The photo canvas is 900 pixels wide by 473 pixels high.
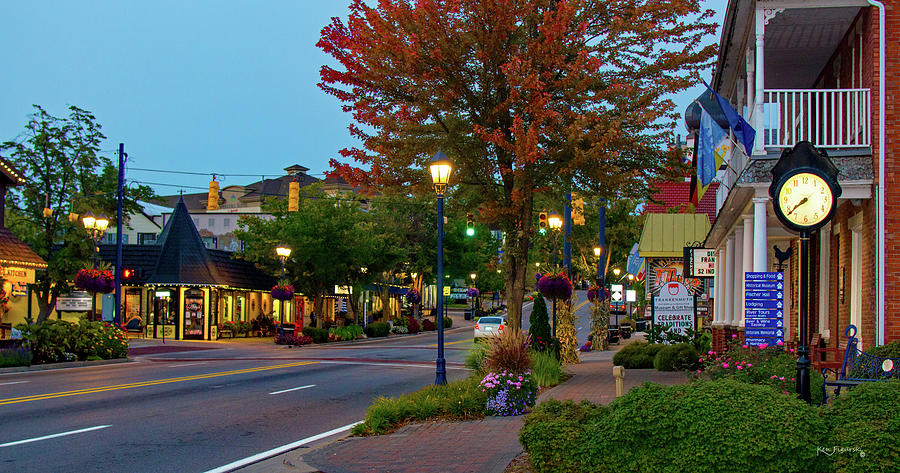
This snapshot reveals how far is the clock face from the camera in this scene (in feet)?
26.2

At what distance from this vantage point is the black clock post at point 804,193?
7.93 metres

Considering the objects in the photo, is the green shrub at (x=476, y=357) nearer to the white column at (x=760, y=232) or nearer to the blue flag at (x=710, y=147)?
the blue flag at (x=710, y=147)

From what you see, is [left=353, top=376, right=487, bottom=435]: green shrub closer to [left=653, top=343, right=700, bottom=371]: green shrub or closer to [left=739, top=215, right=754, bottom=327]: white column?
[left=739, top=215, right=754, bottom=327]: white column

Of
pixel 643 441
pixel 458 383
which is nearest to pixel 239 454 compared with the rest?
pixel 458 383

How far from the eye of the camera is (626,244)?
177 ft

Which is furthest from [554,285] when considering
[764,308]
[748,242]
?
[764,308]

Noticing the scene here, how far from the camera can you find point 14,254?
105ft

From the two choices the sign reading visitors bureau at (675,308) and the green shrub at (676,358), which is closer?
the green shrub at (676,358)

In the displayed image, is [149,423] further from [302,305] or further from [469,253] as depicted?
[469,253]

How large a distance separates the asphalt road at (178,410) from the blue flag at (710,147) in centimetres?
741

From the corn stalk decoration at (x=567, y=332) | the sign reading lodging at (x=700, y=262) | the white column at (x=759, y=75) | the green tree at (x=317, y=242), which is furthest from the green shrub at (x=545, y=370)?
the green tree at (x=317, y=242)

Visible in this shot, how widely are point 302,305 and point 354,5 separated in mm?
42432

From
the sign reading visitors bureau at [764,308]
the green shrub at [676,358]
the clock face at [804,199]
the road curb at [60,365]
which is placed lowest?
the road curb at [60,365]

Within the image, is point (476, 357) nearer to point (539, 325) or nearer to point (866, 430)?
point (539, 325)
